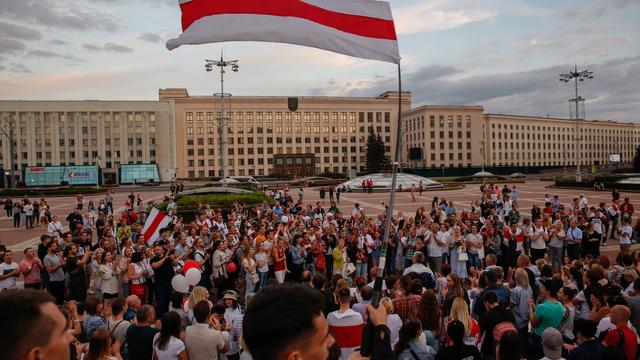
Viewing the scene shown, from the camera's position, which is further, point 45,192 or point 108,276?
point 45,192

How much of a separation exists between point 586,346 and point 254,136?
349ft

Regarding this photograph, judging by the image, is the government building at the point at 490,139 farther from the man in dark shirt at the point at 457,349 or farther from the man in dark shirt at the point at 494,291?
the man in dark shirt at the point at 457,349

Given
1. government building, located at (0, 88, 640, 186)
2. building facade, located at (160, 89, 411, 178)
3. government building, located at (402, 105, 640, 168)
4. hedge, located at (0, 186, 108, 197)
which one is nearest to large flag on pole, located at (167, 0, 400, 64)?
hedge, located at (0, 186, 108, 197)

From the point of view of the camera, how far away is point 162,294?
30.3 ft

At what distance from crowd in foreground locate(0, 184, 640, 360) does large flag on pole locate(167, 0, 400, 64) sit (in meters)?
2.76

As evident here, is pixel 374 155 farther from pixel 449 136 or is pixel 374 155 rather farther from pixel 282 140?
pixel 449 136

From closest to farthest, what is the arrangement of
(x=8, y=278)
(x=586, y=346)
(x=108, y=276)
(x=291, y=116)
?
(x=586, y=346) → (x=8, y=278) → (x=108, y=276) → (x=291, y=116)

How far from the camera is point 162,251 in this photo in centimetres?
959

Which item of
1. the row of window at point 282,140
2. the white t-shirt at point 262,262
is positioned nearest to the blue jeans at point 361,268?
the white t-shirt at point 262,262

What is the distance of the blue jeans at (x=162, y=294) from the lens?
9.26 meters

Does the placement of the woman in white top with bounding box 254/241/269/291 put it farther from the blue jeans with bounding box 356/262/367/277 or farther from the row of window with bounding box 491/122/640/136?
the row of window with bounding box 491/122/640/136

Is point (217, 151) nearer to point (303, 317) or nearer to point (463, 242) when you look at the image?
point (463, 242)

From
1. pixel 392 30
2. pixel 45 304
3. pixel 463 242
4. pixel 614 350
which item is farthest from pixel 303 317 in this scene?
pixel 463 242

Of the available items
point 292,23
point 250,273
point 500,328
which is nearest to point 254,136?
point 250,273
